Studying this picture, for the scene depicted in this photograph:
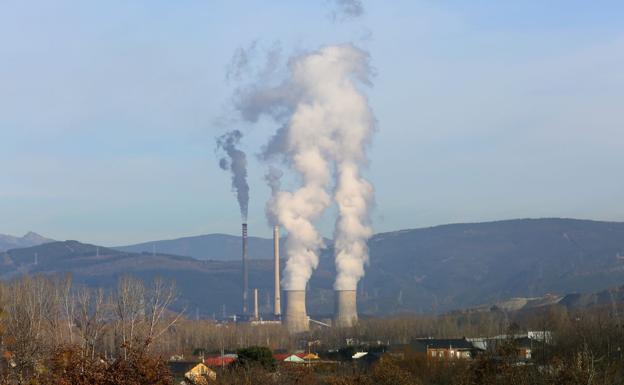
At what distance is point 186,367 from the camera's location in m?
37.9

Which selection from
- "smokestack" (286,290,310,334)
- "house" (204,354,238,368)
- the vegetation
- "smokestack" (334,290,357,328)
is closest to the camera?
the vegetation

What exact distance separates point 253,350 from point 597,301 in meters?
63.7

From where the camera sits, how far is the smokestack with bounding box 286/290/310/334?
70812 mm

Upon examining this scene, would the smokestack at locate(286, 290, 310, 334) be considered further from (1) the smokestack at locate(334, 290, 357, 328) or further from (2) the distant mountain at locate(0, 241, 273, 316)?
(2) the distant mountain at locate(0, 241, 273, 316)

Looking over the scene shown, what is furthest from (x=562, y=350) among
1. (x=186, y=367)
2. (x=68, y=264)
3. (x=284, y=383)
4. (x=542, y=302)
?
(x=68, y=264)

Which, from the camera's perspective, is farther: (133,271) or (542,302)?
(133,271)

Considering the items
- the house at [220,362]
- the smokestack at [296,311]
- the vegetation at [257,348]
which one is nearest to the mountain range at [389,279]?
the smokestack at [296,311]

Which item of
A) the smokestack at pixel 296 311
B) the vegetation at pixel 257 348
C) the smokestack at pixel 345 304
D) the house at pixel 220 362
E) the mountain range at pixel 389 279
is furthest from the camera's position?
the mountain range at pixel 389 279

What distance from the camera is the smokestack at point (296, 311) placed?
232 feet

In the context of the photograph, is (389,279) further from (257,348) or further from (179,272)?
(257,348)

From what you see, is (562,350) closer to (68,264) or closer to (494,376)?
(494,376)

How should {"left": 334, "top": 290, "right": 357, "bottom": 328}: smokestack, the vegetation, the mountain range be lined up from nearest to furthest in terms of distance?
the vegetation, {"left": 334, "top": 290, "right": 357, "bottom": 328}: smokestack, the mountain range

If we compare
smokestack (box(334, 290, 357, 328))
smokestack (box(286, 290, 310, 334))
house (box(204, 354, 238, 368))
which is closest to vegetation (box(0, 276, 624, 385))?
house (box(204, 354, 238, 368))

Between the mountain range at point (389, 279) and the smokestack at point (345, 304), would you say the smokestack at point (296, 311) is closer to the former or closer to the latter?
the smokestack at point (345, 304)
